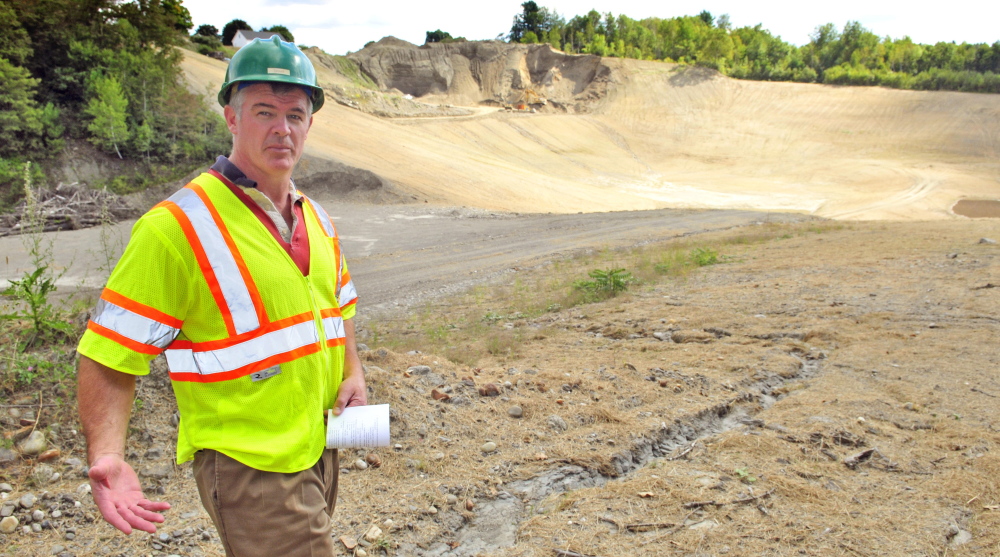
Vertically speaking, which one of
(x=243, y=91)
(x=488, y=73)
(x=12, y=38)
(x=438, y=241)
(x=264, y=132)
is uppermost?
(x=488, y=73)

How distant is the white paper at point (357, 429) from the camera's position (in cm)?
212

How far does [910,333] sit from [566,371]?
4.03m

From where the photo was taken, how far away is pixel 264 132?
2.14 metres

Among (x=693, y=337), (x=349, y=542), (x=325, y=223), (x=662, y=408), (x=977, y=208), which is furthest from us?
(x=977, y=208)

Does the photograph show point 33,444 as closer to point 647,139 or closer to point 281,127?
point 281,127

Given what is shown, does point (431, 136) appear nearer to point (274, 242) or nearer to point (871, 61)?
point (274, 242)

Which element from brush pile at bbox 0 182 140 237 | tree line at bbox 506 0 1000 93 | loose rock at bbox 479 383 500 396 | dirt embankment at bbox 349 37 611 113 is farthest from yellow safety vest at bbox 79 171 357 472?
tree line at bbox 506 0 1000 93

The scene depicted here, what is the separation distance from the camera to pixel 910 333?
23.9 ft

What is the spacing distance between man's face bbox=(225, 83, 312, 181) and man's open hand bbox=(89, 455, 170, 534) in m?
0.94

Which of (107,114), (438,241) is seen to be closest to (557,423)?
(438,241)

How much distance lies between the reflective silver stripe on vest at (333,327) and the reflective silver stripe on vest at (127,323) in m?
0.53

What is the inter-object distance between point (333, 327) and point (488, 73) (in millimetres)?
58129

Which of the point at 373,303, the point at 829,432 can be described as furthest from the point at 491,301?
the point at 829,432

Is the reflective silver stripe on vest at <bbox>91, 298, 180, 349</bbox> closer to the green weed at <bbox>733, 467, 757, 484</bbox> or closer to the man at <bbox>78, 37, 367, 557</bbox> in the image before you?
Answer: the man at <bbox>78, 37, 367, 557</bbox>
